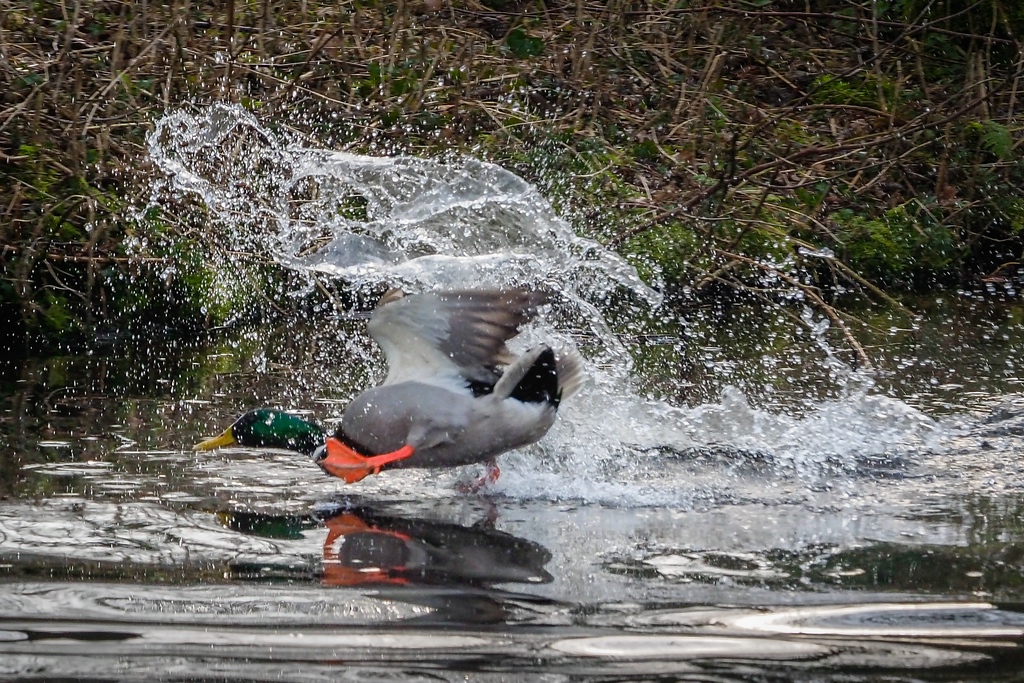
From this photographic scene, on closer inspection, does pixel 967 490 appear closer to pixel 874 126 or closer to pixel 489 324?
pixel 489 324

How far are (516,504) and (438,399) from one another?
1.66ft

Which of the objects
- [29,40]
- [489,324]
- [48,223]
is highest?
[29,40]

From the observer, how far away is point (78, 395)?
5.53 metres

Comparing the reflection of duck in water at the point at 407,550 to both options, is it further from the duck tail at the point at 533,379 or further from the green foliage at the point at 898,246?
the green foliage at the point at 898,246

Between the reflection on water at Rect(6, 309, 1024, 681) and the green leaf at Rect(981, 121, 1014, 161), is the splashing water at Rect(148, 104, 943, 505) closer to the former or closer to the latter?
the reflection on water at Rect(6, 309, 1024, 681)

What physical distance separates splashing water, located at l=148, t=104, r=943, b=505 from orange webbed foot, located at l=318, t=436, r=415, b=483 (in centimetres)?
41

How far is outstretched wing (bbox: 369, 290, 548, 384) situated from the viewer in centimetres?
433

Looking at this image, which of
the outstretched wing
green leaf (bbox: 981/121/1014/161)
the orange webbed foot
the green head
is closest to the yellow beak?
the green head

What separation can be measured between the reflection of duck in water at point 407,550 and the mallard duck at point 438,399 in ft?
1.20

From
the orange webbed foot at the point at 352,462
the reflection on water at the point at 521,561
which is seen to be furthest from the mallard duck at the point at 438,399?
the reflection on water at the point at 521,561

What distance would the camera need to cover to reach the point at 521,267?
568 centimetres

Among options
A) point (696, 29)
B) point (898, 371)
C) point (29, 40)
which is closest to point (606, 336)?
point (898, 371)

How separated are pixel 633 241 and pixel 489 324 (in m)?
3.25

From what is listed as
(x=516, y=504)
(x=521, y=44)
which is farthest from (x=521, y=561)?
(x=521, y=44)
